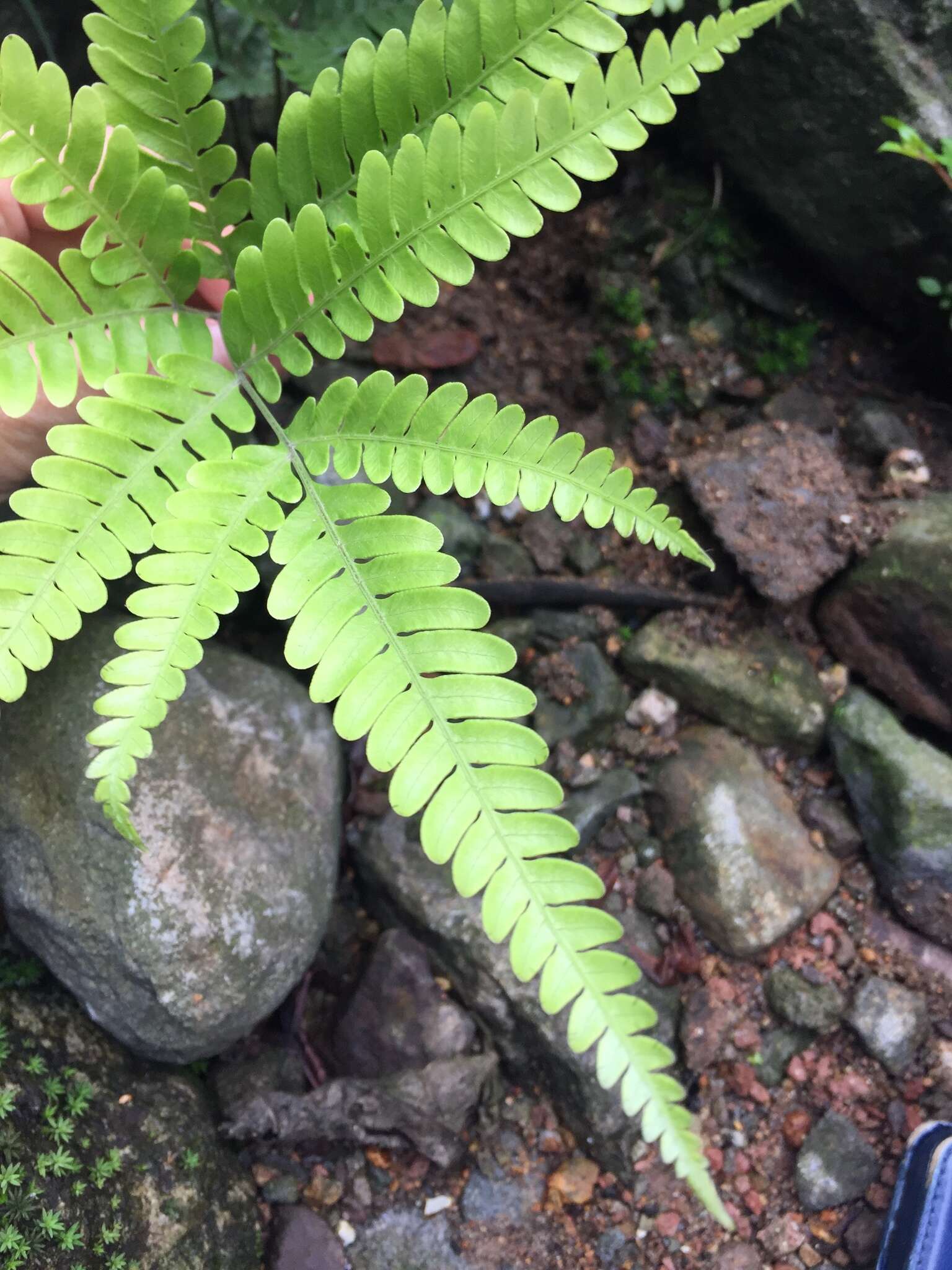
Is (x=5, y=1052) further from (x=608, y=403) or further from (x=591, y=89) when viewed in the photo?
(x=608, y=403)

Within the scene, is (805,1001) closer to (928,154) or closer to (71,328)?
(928,154)

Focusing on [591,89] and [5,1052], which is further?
[5,1052]

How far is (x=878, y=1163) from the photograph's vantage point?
6.79 ft

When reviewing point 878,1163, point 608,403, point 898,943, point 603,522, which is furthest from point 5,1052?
point 608,403

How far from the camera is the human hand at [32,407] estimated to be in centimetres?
180

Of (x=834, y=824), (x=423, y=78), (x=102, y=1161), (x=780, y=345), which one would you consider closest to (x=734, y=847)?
(x=834, y=824)

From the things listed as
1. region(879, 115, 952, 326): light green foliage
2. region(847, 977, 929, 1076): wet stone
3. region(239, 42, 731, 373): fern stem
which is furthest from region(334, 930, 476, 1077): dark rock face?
region(879, 115, 952, 326): light green foliage

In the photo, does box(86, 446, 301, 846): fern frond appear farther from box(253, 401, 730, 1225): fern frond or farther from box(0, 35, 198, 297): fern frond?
box(0, 35, 198, 297): fern frond

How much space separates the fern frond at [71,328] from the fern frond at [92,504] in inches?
3.2

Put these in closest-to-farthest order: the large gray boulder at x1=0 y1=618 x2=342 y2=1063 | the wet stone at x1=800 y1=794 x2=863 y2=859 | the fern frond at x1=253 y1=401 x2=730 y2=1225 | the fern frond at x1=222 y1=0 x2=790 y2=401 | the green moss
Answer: the fern frond at x1=253 y1=401 x2=730 y2=1225 < the fern frond at x1=222 y1=0 x2=790 y2=401 < the large gray boulder at x1=0 y1=618 x2=342 y2=1063 < the wet stone at x1=800 y1=794 x2=863 y2=859 < the green moss

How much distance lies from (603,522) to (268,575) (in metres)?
1.07

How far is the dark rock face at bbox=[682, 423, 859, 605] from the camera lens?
7.59 ft

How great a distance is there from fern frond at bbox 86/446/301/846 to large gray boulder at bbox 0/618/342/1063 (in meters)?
0.44

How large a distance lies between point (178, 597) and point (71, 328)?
0.58m
